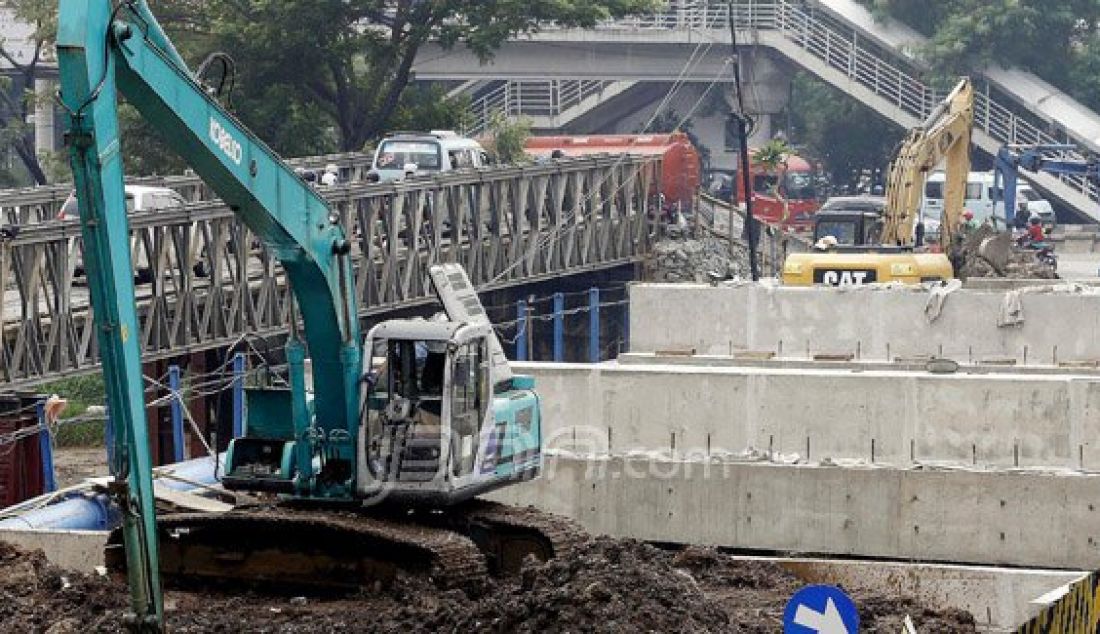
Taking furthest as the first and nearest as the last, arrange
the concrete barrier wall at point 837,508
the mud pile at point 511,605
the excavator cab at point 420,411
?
the concrete barrier wall at point 837,508
the excavator cab at point 420,411
the mud pile at point 511,605

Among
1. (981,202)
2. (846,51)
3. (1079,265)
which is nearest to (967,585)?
(1079,265)

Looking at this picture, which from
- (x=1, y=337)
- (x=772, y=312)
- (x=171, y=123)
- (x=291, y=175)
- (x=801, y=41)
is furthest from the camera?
(x=801, y=41)

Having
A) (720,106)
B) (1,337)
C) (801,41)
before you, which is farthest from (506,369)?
(720,106)

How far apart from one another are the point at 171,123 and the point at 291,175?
58.6 inches

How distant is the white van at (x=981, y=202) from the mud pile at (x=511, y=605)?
44207mm

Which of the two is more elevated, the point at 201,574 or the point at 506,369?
the point at 506,369

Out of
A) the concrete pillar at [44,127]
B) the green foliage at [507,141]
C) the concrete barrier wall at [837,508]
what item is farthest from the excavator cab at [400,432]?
the concrete pillar at [44,127]

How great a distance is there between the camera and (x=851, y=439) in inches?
1024

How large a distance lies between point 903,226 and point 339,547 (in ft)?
88.0

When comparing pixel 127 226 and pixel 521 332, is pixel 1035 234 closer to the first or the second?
pixel 521 332

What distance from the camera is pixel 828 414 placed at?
85.6 ft

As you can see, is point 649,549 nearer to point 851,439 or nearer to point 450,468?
point 450,468

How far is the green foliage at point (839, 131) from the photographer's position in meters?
77.6

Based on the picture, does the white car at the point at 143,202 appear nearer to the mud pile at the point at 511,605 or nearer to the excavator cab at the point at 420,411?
the mud pile at the point at 511,605
